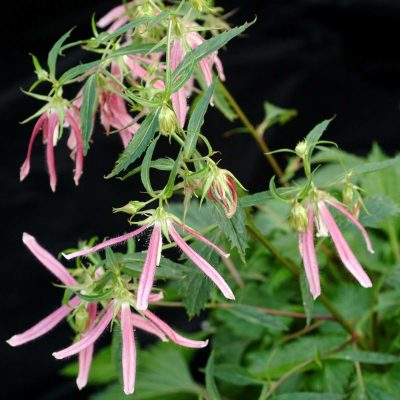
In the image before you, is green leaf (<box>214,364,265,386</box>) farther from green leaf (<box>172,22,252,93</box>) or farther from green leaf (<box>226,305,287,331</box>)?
green leaf (<box>172,22,252,93</box>)

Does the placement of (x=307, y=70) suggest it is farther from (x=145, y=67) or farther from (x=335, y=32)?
(x=145, y=67)

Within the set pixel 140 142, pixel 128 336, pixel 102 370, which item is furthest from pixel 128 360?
pixel 102 370

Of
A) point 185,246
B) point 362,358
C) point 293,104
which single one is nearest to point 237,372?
point 362,358

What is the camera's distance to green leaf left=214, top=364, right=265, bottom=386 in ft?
1.89

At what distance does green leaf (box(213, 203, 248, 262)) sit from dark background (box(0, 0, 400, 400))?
Answer: 717mm

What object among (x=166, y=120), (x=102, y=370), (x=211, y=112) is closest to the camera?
(x=166, y=120)

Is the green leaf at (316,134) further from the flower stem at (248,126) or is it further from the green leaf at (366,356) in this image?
the green leaf at (366,356)

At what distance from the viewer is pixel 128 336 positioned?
42 centimetres

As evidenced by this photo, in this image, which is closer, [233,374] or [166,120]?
[166,120]

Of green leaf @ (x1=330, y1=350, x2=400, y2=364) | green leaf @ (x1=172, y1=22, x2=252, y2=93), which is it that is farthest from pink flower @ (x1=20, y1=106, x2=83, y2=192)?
green leaf @ (x1=330, y1=350, x2=400, y2=364)

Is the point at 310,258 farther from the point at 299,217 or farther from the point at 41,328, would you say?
the point at 41,328

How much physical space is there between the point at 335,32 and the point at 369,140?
19 centimetres

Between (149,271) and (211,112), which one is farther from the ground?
(149,271)

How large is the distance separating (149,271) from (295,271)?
170 millimetres
